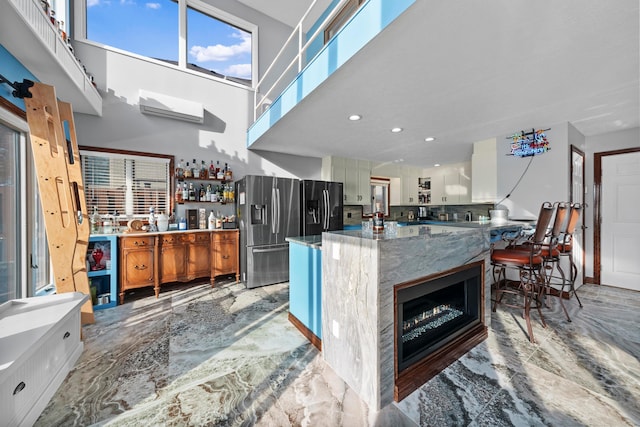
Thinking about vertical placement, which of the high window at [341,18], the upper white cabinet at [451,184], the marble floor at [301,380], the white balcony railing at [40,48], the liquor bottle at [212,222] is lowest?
the marble floor at [301,380]

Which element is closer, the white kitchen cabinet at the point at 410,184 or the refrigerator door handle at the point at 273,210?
the refrigerator door handle at the point at 273,210

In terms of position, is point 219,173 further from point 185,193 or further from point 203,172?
point 185,193

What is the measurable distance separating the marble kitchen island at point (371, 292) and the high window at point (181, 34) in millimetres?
4290

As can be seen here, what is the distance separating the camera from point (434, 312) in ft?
6.78

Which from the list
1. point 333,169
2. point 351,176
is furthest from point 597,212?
point 333,169

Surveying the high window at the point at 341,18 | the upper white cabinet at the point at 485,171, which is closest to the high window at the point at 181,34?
the high window at the point at 341,18

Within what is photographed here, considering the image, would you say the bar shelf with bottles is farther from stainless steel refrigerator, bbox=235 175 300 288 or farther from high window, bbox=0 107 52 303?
high window, bbox=0 107 52 303

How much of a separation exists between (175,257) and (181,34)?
3.65m

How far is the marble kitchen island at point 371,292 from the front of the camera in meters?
1.42

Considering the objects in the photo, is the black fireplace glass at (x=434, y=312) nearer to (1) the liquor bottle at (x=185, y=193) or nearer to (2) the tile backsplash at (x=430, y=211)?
(1) the liquor bottle at (x=185, y=193)

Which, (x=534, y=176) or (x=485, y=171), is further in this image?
(x=485, y=171)

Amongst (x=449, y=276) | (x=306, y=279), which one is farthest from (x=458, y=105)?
(x=306, y=279)

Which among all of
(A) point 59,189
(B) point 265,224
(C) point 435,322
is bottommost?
(C) point 435,322

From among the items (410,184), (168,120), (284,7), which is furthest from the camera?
(410,184)
